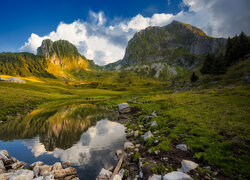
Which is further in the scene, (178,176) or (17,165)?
(17,165)

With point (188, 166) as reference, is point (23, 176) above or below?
below

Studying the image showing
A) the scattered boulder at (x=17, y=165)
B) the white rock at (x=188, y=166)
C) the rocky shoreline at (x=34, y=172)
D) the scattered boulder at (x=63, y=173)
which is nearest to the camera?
the white rock at (x=188, y=166)

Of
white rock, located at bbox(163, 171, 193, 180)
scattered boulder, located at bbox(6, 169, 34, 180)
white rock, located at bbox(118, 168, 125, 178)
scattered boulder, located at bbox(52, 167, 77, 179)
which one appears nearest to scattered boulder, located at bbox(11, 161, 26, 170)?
scattered boulder, located at bbox(6, 169, 34, 180)

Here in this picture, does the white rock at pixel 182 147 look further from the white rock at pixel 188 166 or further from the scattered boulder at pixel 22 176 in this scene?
the scattered boulder at pixel 22 176

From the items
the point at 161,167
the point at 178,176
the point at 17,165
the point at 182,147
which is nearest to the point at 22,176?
the point at 17,165

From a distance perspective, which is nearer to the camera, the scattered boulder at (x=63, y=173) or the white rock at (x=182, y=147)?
the scattered boulder at (x=63, y=173)

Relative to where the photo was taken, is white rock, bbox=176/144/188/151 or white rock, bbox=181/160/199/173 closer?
white rock, bbox=181/160/199/173

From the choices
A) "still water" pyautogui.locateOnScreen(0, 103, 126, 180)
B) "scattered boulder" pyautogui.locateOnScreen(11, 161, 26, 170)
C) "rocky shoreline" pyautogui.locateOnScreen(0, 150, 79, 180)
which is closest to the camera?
"rocky shoreline" pyautogui.locateOnScreen(0, 150, 79, 180)

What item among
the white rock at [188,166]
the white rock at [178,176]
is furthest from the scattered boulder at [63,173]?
the white rock at [188,166]

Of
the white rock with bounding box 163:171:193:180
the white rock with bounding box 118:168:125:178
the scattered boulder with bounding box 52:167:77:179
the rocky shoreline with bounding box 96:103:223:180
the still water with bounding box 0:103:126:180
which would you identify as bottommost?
the still water with bounding box 0:103:126:180

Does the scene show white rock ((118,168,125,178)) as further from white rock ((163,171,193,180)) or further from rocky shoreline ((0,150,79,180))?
white rock ((163,171,193,180))

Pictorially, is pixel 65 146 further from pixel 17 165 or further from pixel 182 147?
pixel 182 147

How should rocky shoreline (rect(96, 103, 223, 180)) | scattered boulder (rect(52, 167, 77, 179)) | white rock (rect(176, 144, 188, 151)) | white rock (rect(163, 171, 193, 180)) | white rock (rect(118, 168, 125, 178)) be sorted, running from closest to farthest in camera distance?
1. white rock (rect(163, 171, 193, 180))
2. rocky shoreline (rect(96, 103, 223, 180))
3. white rock (rect(118, 168, 125, 178))
4. scattered boulder (rect(52, 167, 77, 179))
5. white rock (rect(176, 144, 188, 151))

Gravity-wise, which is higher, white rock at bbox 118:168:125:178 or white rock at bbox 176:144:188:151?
white rock at bbox 176:144:188:151
